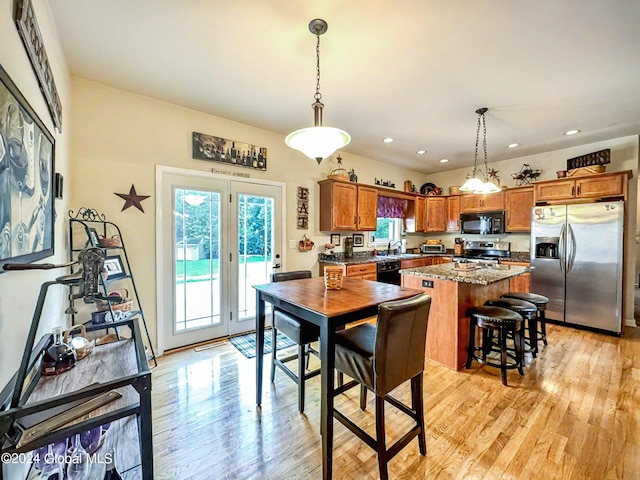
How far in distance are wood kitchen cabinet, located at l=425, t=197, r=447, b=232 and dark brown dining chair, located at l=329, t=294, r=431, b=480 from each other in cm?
469

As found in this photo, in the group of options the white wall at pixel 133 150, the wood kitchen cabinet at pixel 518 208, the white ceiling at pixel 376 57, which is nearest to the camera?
the white ceiling at pixel 376 57

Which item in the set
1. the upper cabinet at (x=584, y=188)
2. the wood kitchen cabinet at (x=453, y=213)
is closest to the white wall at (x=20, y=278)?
the upper cabinet at (x=584, y=188)

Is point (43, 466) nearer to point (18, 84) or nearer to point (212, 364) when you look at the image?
point (18, 84)

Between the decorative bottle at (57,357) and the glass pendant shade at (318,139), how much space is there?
1.65 m

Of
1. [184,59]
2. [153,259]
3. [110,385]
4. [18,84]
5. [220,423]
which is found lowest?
[220,423]

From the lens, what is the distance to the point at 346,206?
442 cm

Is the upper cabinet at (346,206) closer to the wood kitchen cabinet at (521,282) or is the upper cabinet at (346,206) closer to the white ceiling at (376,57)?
the white ceiling at (376,57)

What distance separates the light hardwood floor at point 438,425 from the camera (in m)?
1.58

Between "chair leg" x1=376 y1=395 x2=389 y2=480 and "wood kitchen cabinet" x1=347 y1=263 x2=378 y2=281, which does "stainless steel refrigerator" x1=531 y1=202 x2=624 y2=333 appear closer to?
"wood kitchen cabinet" x1=347 y1=263 x2=378 y2=281

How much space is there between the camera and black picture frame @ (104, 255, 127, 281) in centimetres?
249

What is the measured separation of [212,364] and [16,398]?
7.14 ft

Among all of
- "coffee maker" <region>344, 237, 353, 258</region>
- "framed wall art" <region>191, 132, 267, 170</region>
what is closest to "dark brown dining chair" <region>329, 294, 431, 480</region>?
"framed wall art" <region>191, 132, 267, 170</region>

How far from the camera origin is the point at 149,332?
9.66ft

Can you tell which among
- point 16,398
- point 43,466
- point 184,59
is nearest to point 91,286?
point 16,398
